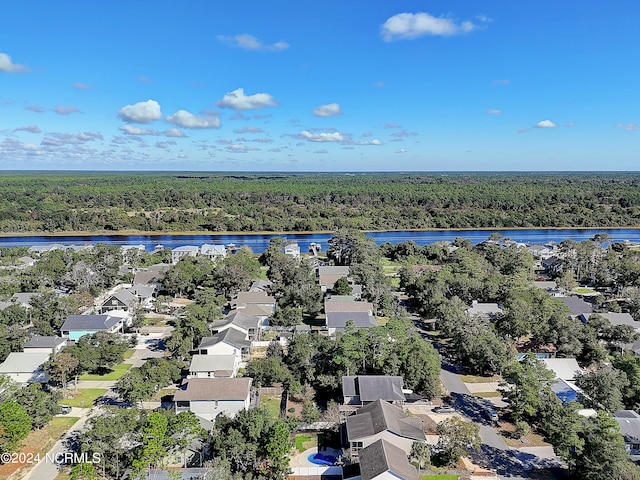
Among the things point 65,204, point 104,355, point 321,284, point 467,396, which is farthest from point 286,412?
point 65,204

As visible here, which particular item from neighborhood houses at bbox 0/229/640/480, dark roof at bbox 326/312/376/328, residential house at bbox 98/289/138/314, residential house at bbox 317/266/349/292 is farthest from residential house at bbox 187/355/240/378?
residential house at bbox 317/266/349/292

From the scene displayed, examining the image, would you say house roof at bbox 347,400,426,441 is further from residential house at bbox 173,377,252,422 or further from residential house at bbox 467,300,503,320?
residential house at bbox 467,300,503,320

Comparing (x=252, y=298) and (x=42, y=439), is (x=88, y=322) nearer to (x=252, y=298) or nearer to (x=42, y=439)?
(x=252, y=298)

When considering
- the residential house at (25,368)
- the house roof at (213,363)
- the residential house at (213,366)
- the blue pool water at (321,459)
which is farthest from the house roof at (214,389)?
the residential house at (25,368)

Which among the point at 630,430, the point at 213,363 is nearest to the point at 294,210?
the point at 213,363

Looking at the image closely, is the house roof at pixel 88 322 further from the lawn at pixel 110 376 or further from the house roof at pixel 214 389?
the house roof at pixel 214 389
